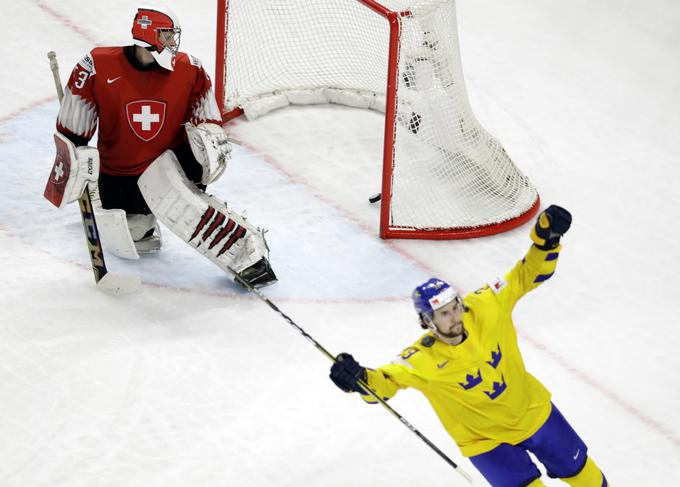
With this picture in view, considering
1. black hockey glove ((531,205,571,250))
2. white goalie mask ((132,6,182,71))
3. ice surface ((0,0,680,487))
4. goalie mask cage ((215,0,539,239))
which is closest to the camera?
black hockey glove ((531,205,571,250))

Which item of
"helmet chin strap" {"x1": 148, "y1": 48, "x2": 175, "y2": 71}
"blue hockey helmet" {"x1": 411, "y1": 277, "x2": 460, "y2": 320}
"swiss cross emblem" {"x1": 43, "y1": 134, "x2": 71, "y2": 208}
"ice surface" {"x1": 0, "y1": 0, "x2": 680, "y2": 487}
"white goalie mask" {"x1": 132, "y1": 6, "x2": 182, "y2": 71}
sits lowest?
"ice surface" {"x1": 0, "y1": 0, "x2": 680, "y2": 487}

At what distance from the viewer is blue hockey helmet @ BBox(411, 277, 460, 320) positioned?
2975 mm

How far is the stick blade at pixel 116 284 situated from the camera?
4.20m

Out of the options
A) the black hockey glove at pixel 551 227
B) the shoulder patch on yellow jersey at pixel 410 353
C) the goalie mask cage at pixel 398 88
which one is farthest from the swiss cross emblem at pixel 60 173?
the black hockey glove at pixel 551 227

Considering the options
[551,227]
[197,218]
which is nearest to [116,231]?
[197,218]

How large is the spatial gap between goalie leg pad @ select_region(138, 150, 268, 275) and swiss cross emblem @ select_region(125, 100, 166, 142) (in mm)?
111

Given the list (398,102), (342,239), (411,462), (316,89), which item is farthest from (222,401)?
(316,89)

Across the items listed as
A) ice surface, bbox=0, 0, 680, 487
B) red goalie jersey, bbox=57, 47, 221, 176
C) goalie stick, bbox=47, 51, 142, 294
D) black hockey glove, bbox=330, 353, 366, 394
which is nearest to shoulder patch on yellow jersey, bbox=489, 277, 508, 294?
black hockey glove, bbox=330, 353, 366, 394

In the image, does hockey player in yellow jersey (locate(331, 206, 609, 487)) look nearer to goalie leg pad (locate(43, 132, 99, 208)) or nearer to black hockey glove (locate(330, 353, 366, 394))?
black hockey glove (locate(330, 353, 366, 394))

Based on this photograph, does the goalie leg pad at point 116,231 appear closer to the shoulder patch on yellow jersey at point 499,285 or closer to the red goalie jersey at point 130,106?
the red goalie jersey at point 130,106

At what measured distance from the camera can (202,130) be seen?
4.14 meters

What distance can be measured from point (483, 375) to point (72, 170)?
1670 millimetres

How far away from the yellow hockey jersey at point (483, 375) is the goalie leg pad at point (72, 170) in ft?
4.74

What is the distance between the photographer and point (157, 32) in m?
3.92
